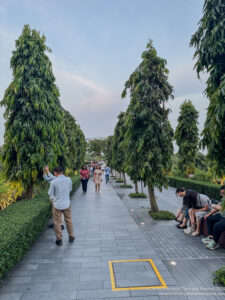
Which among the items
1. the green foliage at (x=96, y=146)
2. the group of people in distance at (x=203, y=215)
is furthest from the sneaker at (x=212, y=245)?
the green foliage at (x=96, y=146)

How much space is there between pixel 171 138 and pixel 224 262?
4663mm

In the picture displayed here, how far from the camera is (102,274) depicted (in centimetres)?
400

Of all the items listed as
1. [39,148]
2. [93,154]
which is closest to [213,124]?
[39,148]

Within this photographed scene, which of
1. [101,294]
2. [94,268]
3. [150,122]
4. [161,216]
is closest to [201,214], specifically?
[161,216]

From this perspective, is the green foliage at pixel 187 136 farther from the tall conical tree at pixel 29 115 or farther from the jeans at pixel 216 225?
the tall conical tree at pixel 29 115

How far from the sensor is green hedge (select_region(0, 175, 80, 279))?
361 centimetres

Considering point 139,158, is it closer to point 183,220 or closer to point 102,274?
point 183,220

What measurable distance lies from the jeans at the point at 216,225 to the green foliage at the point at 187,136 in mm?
15501

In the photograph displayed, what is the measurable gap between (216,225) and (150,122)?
13.8 feet

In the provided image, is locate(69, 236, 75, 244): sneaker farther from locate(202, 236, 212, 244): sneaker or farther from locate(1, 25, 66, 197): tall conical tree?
locate(202, 236, 212, 244): sneaker

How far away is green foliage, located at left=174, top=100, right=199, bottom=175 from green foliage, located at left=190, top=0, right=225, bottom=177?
17530mm

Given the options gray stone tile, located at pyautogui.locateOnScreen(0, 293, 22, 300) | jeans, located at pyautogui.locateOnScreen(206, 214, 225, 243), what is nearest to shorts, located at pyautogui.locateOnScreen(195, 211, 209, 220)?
jeans, located at pyautogui.locateOnScreen(206, 214, 225, 243)

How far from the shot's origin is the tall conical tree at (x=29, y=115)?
24.8ft

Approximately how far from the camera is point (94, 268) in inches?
167
